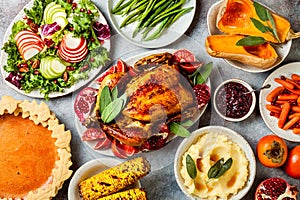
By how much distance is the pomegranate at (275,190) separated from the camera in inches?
125

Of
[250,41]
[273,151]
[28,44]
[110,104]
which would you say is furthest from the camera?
[28,44]

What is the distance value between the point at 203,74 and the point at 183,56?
0.15 metres

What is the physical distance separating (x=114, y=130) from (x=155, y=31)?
65cm

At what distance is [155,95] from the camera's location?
9.96 ft

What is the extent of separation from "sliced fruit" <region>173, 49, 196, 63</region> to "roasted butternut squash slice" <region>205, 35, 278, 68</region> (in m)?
0.10

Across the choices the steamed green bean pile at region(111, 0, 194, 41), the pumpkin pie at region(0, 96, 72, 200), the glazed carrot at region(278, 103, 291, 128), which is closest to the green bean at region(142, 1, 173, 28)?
the steamed green bean pile at region(111, 0, 194, 41)

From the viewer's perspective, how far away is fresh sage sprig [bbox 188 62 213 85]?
3157mm

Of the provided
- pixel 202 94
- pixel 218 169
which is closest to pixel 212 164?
pixel 218 169

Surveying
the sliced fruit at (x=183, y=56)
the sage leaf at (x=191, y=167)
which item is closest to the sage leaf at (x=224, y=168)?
the sage leaf at (x=191, y=167)

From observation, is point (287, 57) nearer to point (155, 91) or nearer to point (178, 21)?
point (178, 21)

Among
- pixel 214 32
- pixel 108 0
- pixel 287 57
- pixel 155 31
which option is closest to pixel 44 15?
pixel 108 0

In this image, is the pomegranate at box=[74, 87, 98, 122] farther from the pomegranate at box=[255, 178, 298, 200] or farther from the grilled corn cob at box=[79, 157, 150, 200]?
the pomegranate at box=[255, 178, 298, 200]

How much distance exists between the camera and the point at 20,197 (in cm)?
327

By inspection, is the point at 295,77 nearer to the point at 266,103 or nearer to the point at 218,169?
the point at 266,103
